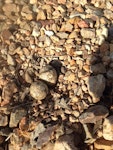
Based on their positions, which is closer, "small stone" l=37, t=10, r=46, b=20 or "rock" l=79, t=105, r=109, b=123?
"rock" l=79, t=105, r=109, b=123

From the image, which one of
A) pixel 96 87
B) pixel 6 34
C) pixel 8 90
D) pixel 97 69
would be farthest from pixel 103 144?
pixel 6 34

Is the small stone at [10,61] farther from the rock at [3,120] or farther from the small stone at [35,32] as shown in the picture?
the rock at [3,120]

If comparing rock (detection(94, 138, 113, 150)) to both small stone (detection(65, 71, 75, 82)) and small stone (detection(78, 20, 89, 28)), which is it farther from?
small stone (detection(78, 20, 89, 28))

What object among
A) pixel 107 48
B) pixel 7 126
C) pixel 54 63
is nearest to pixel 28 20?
pixel 54 63

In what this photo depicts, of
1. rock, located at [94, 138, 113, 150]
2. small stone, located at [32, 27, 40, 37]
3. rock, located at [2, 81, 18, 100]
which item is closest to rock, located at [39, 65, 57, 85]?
rock, located at [2, 81, 18, 100]

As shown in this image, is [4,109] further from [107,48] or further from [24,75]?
[107,48]
